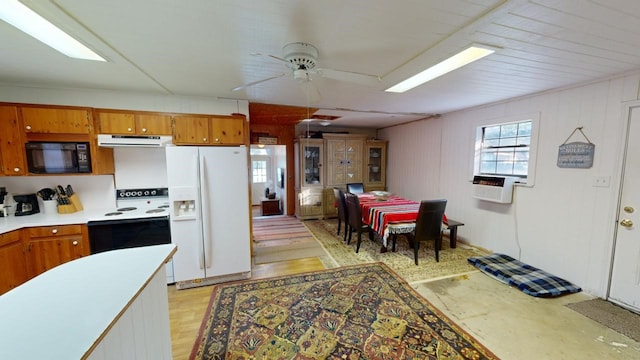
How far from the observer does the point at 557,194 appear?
2.79 meters

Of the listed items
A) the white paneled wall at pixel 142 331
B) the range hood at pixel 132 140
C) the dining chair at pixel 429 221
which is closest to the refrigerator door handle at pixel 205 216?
the range hood at pixel 132 140

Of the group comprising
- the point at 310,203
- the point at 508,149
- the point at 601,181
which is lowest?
the point at 310,203

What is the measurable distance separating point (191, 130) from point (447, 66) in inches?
110

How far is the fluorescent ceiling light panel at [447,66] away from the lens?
1813 millimetres

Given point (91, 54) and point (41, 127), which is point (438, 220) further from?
point (41, 127)

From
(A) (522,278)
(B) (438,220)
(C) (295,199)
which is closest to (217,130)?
(B) (438,220)

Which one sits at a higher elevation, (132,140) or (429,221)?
(132,140)

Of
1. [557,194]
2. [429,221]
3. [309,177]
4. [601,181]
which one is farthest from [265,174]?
[601,181]

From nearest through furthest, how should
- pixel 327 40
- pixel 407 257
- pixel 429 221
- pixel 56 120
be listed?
pixel 327 40, pixel 56 120, pixel 429 221, pixel 407 257

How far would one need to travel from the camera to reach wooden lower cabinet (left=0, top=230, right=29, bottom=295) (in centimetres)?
212

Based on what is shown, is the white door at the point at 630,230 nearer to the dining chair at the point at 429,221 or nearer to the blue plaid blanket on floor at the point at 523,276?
the blue plaid blanket on floor at the point at 523,276

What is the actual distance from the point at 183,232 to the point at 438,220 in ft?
10.7

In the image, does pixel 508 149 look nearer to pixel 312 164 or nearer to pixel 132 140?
pixel 312 164

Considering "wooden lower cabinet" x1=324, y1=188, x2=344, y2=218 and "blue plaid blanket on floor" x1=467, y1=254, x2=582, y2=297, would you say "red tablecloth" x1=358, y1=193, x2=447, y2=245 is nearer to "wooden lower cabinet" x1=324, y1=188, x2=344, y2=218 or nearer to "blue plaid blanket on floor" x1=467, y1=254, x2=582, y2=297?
"blue plaid blanket on floor" x1=467, y1=254, x2=582, y2=297
